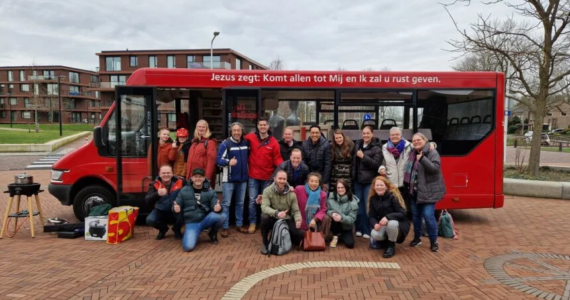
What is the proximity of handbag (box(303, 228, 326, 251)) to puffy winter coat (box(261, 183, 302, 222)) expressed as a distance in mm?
332

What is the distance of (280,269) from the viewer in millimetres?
4547

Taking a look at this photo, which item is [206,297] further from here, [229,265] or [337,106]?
[337,106]

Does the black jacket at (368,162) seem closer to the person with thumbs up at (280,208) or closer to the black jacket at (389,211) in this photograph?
the black jacket at (389,211)

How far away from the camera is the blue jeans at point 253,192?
5941 mm

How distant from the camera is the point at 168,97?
7.16 metres

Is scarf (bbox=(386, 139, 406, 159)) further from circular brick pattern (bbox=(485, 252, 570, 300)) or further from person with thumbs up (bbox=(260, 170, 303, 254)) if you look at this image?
circular brick pattern (bbox=(485, 252, 570, 300))

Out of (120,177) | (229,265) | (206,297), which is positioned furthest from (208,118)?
(206,297)

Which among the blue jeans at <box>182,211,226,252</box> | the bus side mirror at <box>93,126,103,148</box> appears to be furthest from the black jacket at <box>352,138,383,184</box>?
the bus side mirror at <box>93,126,103,148</box>

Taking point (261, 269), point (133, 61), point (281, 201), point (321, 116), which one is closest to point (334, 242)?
point (281, 201)

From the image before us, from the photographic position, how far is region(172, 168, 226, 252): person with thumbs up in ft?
17.8

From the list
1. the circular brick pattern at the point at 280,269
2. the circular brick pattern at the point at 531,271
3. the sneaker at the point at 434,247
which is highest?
the sneaker at the point at 434,247

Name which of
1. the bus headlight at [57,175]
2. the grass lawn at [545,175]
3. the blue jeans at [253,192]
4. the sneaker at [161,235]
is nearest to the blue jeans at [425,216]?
the blue jeans at [253,192]

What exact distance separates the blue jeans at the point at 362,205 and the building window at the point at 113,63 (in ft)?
181

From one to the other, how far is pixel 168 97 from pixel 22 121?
7562 cm
